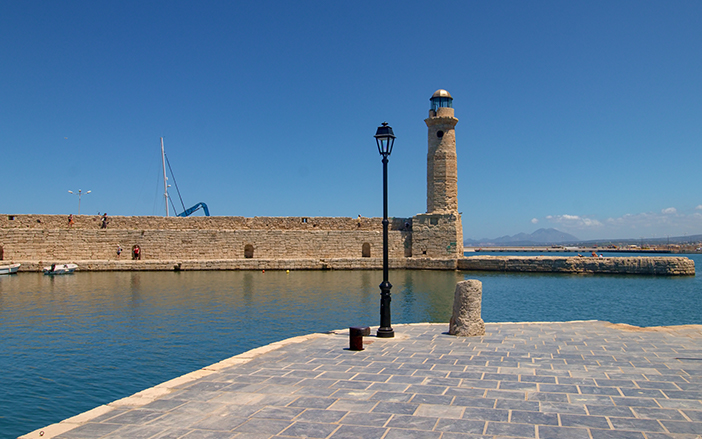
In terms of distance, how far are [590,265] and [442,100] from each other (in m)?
11.7

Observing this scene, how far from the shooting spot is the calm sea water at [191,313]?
7348 millimetres

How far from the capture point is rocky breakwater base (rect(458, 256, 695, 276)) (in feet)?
83.8

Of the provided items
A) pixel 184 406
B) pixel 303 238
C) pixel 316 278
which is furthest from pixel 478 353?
pixel 303 238

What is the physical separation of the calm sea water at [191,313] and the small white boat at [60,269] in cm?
88

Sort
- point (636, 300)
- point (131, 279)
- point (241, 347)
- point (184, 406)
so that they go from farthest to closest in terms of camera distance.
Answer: point (131, 279) → point (636, 300) → point (241, 347) → point (184, 406)

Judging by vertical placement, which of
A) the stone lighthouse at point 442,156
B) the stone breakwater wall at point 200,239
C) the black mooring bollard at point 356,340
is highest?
the stone lighthouse at point 442,156

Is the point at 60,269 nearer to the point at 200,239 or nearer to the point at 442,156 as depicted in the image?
the point at 200,239

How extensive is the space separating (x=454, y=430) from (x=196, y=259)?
24781 millimetres

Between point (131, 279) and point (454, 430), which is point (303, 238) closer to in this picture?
point (131, 279)

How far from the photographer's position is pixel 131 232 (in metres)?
26.5

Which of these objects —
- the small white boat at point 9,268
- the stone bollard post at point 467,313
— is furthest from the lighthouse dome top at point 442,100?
the small white boat at point 9,268

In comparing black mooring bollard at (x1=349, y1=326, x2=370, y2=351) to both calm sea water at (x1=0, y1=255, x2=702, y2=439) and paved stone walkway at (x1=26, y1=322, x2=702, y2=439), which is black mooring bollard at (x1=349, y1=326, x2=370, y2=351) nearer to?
paved stone walkway at (x1=26, y1=322, x2=702, y2=439)

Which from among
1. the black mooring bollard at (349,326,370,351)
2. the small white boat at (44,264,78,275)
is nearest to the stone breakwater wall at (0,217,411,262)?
the small white boat at (44,264,78,275)

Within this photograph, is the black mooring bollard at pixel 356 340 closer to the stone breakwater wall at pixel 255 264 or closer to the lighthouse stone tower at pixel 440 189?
the stone breakwater wall at pixel 255 264
